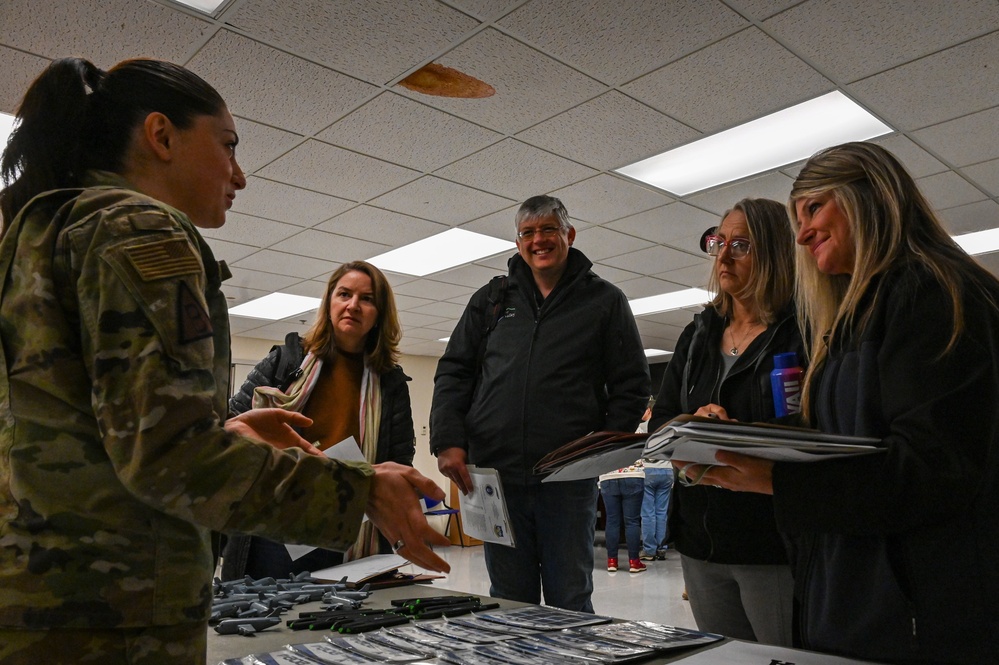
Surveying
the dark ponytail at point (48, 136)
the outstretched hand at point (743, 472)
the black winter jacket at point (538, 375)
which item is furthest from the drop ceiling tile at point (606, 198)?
the dark ponytail at point (48, 136)

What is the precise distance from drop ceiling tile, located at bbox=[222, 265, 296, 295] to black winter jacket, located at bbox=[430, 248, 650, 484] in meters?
4.36

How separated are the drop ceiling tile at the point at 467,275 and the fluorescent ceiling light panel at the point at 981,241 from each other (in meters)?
3.62

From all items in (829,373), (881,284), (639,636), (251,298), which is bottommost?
(639,636)

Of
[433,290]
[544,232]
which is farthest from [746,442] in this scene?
[433,290]

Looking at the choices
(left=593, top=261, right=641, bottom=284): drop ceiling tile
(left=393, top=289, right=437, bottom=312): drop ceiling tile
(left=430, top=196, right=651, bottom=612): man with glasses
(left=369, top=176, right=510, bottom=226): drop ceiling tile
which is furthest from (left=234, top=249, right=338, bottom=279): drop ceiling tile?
(left=430, top=196, right=651, bottom=612): man with glasses

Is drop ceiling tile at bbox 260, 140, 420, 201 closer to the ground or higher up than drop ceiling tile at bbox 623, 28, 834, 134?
closer to the ground

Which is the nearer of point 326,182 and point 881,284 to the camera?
point 881,284

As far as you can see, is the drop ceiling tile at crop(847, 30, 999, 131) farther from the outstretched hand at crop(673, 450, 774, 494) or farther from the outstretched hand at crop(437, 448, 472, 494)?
the outstretched hand at crop(673, 450, 774, 494)

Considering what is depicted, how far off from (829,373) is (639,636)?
486mm

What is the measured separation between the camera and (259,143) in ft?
11.8

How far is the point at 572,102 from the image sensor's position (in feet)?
10.5

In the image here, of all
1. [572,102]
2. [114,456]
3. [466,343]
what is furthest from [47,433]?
[572,102]

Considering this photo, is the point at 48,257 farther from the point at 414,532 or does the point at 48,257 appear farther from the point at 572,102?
the point at 572,102

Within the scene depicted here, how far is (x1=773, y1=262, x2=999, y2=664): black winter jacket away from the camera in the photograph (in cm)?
82
